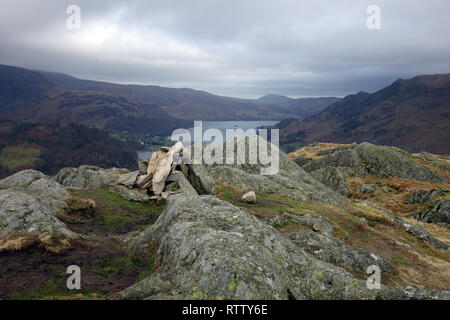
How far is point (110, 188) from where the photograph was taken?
3241cm

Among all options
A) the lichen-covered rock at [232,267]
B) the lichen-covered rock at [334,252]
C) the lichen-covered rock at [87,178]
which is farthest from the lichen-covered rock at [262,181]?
the lichen-covered rock at [232,267]

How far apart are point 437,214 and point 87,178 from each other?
53.1m

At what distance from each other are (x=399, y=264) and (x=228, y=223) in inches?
649

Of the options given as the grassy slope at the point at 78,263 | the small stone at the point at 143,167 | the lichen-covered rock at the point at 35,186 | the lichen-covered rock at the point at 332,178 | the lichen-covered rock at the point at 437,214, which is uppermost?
the small stone at the point at 143,167

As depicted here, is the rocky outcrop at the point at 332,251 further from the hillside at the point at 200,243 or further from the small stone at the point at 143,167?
the small stone at the point at 143,167

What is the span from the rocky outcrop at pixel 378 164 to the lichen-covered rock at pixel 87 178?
4796cm

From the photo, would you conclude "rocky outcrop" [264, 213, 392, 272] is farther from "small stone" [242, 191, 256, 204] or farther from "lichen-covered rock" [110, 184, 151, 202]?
"lichen-covered rock" [110, 184, 151, 202]

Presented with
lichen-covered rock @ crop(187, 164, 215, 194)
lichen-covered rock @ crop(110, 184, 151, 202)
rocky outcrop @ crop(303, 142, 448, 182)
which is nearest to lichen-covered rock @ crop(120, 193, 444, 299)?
lichen-covered rock @ crop(110, 184, 151, 202)

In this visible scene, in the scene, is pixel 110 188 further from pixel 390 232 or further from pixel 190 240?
pixel 390 232

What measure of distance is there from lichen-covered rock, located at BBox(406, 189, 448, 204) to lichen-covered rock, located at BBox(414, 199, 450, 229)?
286 cm

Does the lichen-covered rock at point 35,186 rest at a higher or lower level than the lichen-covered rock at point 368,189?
higher

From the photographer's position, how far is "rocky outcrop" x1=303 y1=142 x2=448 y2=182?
61531mm

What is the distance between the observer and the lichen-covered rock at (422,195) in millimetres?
44944
